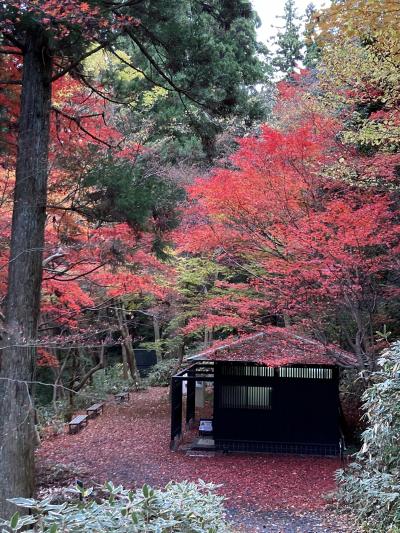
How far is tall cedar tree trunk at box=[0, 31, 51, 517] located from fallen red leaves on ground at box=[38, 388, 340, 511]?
354 cm

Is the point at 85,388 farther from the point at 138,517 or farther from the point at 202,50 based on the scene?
the point at 138,517

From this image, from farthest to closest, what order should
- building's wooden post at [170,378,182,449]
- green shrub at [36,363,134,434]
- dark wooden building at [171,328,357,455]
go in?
green shrub at [36,363,134,434] < building's wooden post at [170,378,182,449] < dark wooden building at [171,328,357,455]

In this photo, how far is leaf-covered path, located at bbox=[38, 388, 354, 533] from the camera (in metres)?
7.32

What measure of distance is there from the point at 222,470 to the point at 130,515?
25.1 ft

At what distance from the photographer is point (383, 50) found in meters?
7.65

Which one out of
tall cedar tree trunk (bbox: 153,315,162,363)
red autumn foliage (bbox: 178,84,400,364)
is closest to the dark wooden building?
red autumn foliage (bbox: 178,84,400,364)

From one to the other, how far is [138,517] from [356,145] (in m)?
8.61

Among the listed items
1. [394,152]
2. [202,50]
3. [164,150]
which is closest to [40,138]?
[202,50]

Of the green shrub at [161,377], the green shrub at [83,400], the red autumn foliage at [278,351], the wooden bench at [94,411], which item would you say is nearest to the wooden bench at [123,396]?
the green shrub at [83,400]

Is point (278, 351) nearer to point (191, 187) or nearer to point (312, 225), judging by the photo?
point (312, 225)

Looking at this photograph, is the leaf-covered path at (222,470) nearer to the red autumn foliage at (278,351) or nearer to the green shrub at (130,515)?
the red autumn foliage at (278,351)

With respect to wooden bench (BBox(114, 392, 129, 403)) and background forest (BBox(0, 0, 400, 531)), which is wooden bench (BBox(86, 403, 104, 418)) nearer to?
wooden bench (BBox(114, 392, 129, 403))

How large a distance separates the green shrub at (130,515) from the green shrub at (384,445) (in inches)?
71.1

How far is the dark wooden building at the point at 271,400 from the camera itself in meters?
10.6
